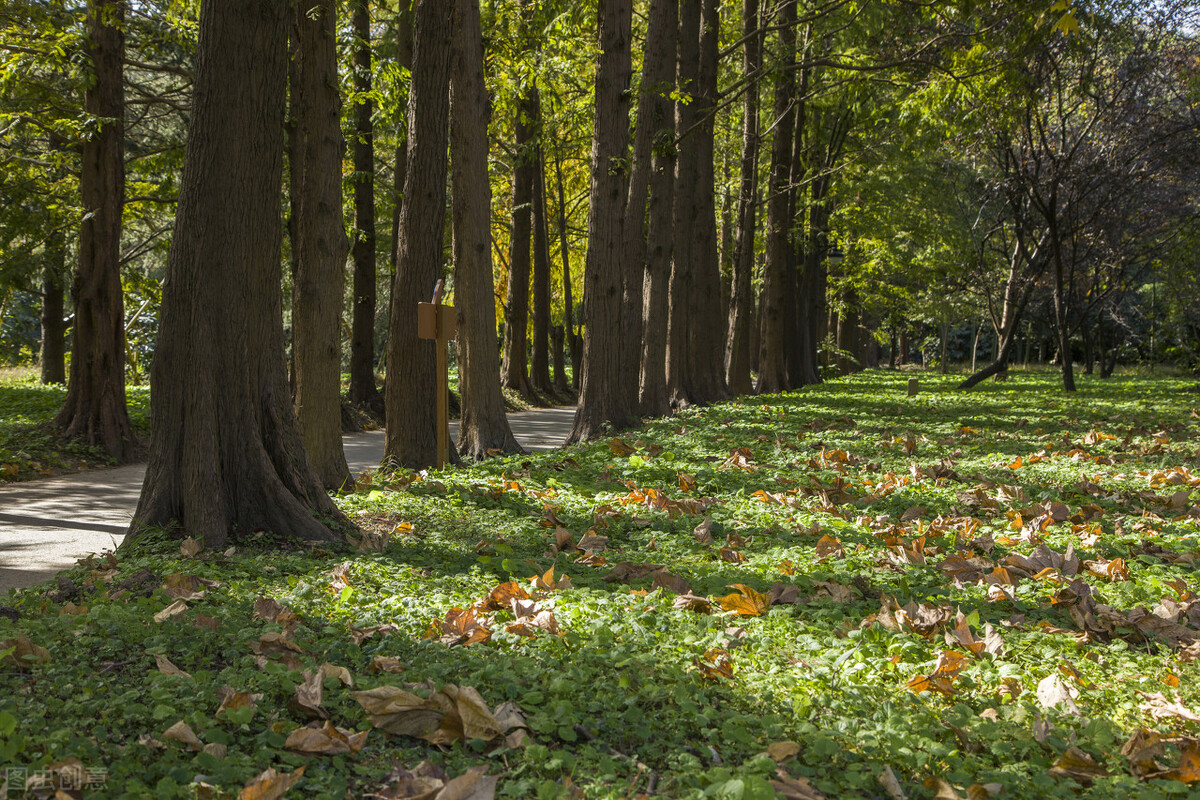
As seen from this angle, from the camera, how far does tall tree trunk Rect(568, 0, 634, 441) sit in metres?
13.1

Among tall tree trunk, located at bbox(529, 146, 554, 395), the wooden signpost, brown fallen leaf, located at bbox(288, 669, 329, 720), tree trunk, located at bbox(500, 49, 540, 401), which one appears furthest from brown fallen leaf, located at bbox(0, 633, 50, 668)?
tall tree trunk, located at bbox(529, 146, 554, 395)

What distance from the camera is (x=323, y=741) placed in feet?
9.21

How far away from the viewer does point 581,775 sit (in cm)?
269

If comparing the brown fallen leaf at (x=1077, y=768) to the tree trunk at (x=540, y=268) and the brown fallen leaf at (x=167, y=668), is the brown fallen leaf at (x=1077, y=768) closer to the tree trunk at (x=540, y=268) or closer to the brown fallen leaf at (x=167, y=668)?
the brown fallen leaf at (x=167, y=668)

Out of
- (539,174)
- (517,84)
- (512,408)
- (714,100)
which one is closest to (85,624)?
(517,84)

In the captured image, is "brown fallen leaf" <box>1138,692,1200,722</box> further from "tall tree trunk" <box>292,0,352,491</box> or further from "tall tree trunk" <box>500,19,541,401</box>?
"tall tree trunk" <box>500,19,541,401</box>

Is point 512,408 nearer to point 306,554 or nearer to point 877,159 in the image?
point 877,159

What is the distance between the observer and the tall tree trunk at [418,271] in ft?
33.9

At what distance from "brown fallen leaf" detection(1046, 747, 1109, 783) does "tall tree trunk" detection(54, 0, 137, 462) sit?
13326 millimetres

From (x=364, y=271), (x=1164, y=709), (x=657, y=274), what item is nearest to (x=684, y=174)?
(x=657, y=274)

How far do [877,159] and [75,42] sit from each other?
21.1 m

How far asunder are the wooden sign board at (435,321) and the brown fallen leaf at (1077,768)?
744 cm

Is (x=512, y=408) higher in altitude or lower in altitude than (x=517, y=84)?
lower

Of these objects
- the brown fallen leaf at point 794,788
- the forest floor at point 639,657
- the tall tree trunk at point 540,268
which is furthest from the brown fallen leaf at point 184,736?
the tall tree trunk at point 540,268
